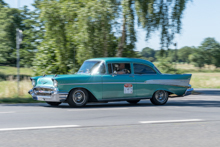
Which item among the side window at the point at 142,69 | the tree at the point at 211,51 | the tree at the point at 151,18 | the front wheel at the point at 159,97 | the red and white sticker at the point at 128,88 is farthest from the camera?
the tree at the point at 211,51

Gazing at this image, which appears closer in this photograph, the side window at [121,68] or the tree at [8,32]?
the side window at [121,68]

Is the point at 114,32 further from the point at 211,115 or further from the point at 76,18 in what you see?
the point at 211,115

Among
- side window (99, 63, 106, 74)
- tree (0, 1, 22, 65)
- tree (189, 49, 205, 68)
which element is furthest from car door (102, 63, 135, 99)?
tree (189, 49, 205, 68)

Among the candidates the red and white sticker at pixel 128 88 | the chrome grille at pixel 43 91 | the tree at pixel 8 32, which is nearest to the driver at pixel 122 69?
the red and white sticker at pixel 128 88

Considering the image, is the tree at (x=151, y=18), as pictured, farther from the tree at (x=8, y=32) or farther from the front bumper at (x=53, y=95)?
the tree at (x=8, y=32)

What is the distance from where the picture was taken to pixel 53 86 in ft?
36.7

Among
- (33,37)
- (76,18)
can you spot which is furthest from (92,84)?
(33,37)

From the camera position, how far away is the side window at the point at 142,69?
41.2 ft

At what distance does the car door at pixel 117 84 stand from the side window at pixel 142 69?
1.09ft

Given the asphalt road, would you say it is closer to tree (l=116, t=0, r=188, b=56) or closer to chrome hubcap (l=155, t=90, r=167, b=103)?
chrome hubcap (l=155, t=90, r=167, b=103)

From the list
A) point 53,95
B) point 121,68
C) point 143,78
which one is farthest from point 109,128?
point 143,78

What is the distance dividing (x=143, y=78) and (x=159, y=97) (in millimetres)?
987

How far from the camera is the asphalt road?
6.20 metres

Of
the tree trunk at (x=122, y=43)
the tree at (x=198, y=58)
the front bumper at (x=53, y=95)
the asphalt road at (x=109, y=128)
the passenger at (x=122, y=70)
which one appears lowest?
the asphalt road at (x=109, y=128)
